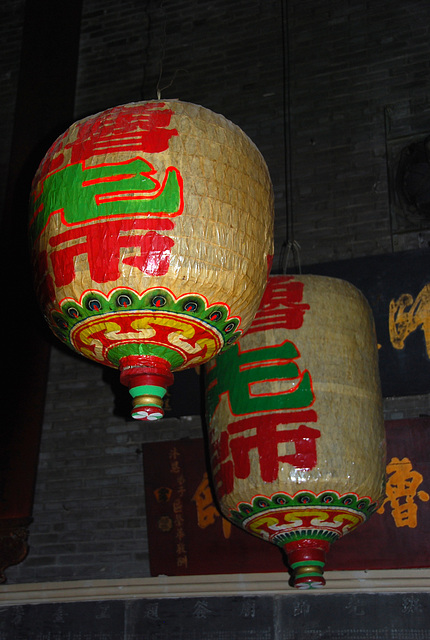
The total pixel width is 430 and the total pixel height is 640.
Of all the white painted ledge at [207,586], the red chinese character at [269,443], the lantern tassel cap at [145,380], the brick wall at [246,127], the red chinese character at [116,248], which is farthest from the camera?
the brick wall at [246,127]

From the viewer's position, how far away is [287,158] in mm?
4035

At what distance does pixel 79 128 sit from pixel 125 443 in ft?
6.62

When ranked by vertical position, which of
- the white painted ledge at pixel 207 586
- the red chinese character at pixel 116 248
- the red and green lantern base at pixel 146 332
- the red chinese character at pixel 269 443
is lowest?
the white painted ledge at pixel 207 586

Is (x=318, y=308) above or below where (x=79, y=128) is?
below

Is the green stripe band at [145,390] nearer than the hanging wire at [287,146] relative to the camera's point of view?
Yes

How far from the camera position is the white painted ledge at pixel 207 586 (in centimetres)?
297

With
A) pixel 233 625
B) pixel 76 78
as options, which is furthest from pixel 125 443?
pixel 76 78

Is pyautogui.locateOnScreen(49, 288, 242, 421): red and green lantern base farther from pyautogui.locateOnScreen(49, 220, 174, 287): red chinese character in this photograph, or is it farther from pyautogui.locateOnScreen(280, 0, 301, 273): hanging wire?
pyautogui.locateOnScreen(280, 0, 301, 273): hanging wire

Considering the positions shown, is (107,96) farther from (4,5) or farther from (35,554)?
(35,554)

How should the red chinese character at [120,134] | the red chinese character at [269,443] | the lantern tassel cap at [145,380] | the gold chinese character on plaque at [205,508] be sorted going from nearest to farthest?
the red chinese character at [120,134] < the lantern tassel cap at [145,380] < the red chinese character at [269,443] < the gold chinese character on plaque at [205,508]

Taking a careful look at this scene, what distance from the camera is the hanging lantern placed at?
2279 millimetres

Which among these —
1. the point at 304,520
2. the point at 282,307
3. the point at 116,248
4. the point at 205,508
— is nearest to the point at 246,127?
the point at 282,307

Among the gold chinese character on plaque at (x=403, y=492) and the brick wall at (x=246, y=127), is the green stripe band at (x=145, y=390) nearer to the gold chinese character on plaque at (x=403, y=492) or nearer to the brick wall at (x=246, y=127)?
the gold chinese character on plaque at (x=403, y=492)

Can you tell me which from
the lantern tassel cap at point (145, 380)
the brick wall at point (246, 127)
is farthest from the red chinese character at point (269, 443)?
the brick wall at point (246, 127)
